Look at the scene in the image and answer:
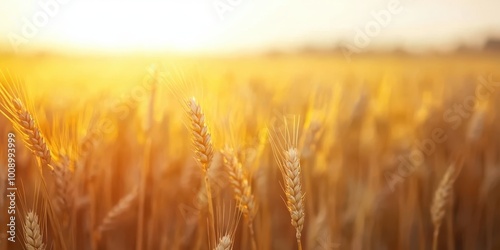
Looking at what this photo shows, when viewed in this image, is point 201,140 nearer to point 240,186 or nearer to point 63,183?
point 240,186

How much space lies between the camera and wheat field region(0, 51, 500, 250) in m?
1.22

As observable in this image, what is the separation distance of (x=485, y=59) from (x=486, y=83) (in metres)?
1.36

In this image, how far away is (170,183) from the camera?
1.96 meters

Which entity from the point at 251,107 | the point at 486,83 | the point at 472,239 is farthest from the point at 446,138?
the point at 251,107

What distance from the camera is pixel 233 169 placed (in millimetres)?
1197

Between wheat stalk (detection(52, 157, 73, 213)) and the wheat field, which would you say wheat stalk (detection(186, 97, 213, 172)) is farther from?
wheat stalk (detection(52, 157, 73, 213))

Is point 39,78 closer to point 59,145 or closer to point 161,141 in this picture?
point 161,141
